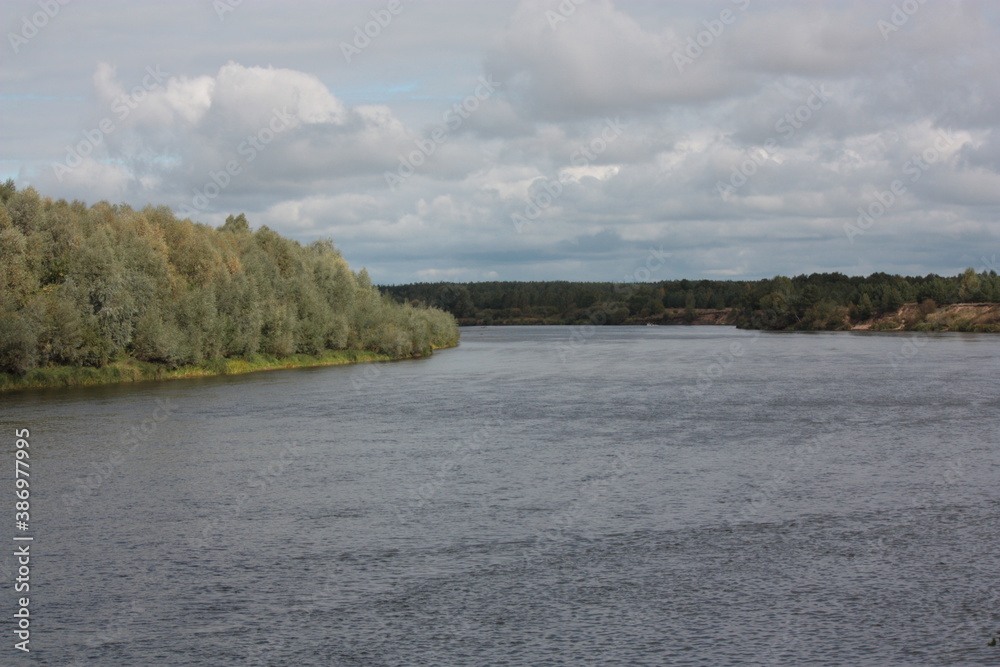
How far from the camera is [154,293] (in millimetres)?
Result: 61375

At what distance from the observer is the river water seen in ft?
46.5

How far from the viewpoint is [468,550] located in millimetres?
18844

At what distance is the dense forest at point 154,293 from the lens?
175 ft

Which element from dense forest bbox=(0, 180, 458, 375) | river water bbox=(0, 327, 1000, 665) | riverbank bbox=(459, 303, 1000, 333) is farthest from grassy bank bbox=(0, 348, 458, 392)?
riverbank bbox=(459, 303, 1000, 333)

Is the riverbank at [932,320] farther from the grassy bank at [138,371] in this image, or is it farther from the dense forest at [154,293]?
the grassy bank at [138,371]

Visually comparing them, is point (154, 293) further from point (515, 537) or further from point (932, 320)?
point (932, 320)

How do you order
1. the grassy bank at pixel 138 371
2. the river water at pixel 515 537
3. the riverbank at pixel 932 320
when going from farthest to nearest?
the riverbank at pixel 932 320 → the grassy bank at pixel 138 371 → the river water at pixel 515 537

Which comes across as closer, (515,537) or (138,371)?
(515,537)

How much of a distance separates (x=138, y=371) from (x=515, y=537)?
1813 inches

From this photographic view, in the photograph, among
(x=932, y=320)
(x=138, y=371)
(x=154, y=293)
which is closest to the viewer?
(x=138, y=371)

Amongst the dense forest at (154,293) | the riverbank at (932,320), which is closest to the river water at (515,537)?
the dense forest at (154,293)

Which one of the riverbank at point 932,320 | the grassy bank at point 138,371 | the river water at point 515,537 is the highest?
the riverbank at point 932,320

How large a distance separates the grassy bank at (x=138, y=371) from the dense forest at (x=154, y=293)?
50 centimetres

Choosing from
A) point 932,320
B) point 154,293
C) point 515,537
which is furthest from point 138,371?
point 932,320
